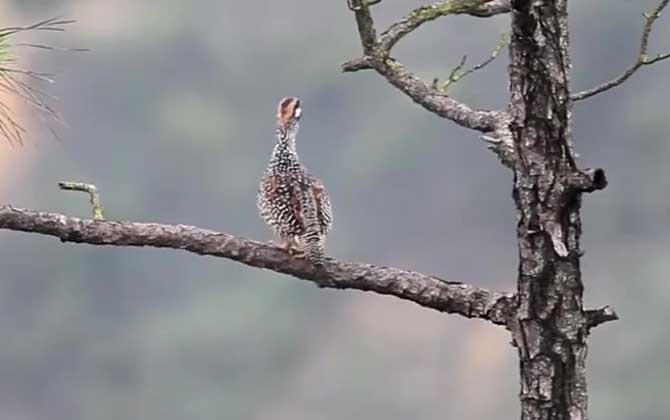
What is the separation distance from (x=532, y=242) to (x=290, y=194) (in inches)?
23.0

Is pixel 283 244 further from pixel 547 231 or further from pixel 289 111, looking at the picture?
pixel 547 231

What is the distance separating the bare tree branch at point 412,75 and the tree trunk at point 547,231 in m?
0.23

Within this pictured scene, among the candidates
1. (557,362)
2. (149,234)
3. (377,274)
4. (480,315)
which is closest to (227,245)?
(149,234)

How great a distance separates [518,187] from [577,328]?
20 cm

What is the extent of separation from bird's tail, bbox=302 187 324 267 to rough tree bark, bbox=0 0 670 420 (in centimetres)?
4

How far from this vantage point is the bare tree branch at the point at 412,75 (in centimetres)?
162

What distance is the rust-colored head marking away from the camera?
6.36ft

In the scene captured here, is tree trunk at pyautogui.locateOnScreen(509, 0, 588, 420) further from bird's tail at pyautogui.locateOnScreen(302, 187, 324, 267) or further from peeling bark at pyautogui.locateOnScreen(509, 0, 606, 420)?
bird's tail at pyautogui.locateOnScreen(302, 187, 324, 267)

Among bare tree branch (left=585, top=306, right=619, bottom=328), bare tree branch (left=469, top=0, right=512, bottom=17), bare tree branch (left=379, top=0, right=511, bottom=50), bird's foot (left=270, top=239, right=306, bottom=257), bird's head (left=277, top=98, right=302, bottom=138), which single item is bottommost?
bare tree branch (left=585, top=306, right=619, bottom=328)

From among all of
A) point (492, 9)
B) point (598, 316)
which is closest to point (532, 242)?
point (598, 316)

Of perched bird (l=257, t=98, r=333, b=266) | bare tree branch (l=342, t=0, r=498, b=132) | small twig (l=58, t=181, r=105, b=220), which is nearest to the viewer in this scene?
small twig (l=58, t=181, r=105, b=220)

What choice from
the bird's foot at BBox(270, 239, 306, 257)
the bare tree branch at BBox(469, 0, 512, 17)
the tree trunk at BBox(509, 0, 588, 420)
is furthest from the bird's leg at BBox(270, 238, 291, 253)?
the bare tree branch at BBox(469, 0, 512, 17)

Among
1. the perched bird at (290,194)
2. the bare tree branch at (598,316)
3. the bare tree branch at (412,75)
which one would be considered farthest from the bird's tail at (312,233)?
the bare tree branch at (598,316)

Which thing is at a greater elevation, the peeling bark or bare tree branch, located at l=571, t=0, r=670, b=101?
bare tree branch, located at l=571, t=0, r=670, b=101
